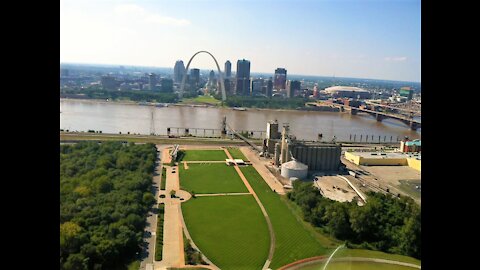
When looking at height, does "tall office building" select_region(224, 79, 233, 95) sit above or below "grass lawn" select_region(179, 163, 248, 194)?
above

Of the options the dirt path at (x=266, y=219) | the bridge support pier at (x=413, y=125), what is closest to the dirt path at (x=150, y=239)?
the dirt path at (x=266, y=219)

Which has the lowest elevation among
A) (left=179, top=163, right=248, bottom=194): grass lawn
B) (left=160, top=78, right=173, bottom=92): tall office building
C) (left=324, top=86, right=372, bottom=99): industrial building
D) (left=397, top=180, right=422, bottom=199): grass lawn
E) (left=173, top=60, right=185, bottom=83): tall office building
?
(left=397, top=180, right=422, bottom=199): grass lawn

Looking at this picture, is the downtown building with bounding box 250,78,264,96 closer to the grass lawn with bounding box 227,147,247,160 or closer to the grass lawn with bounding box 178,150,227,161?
the grass lawn with bounding box 227,147,247,160

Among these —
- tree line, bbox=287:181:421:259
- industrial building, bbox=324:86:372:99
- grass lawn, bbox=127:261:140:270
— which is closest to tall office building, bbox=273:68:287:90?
industrial building, bbox=324:86:372:99

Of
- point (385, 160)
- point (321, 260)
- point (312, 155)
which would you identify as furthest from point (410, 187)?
point (321, 260)

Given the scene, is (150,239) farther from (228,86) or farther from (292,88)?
(228,86)
